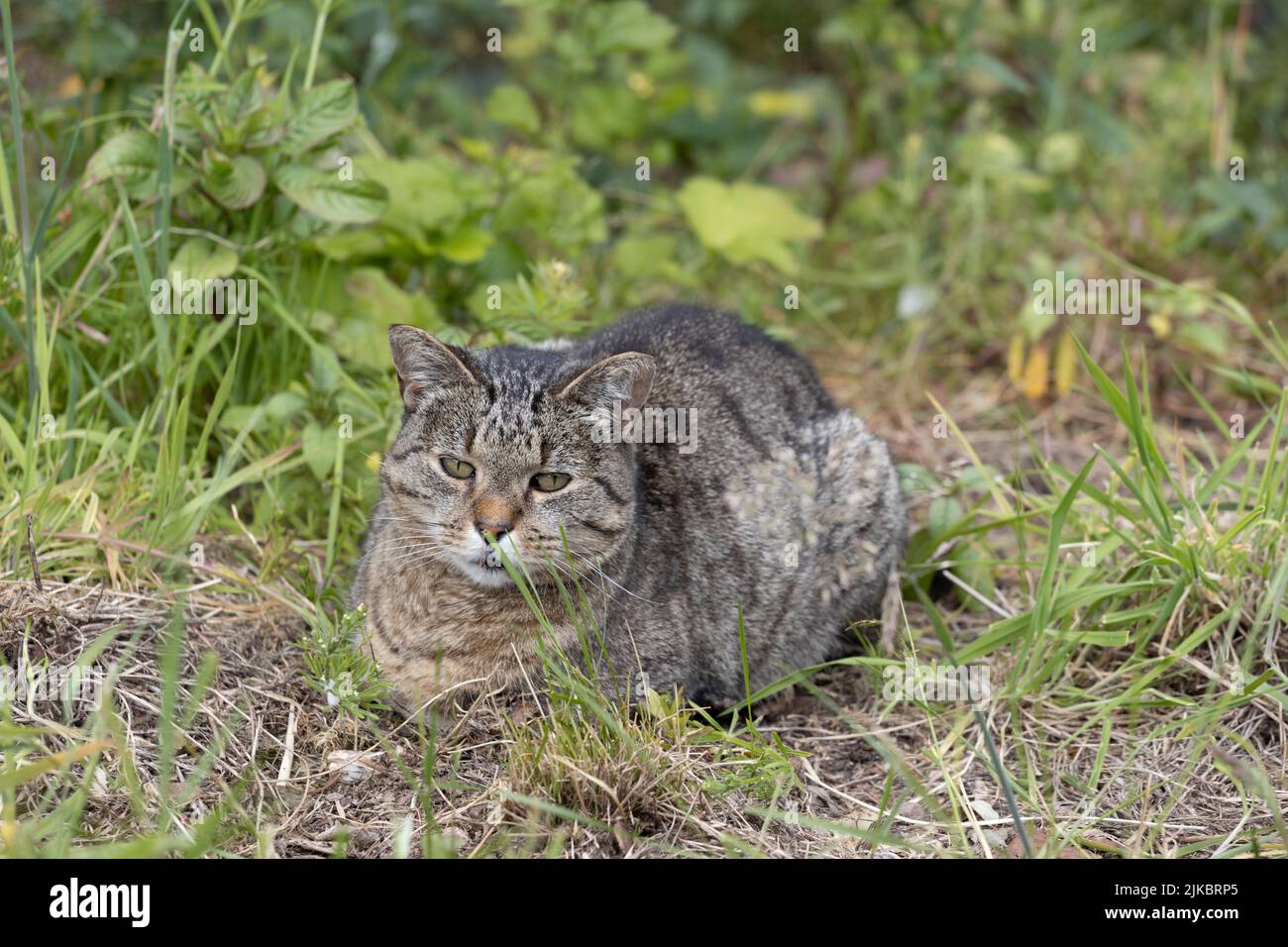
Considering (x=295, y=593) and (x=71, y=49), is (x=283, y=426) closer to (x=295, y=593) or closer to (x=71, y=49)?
(x=295, y=593)

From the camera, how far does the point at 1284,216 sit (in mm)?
5625

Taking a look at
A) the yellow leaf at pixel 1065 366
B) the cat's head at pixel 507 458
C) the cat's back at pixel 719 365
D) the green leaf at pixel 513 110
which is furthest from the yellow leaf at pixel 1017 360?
the cat's head at pixel 507 458

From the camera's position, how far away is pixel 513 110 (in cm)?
541

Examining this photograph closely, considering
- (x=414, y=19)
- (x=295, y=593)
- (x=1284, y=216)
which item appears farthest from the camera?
(x=414, y=19)

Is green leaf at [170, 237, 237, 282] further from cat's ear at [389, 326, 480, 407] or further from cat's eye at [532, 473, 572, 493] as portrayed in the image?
cat's eye at [532, 473, 572, 493]

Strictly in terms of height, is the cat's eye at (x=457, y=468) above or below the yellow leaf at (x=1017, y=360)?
below

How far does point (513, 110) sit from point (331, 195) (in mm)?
1358

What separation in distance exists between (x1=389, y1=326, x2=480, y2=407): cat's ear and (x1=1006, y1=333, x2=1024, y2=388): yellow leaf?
2.71 meters

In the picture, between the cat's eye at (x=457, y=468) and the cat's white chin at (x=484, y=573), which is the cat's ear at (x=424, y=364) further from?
the cat's white chin at (x=484, y=573)

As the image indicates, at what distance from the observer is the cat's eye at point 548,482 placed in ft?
11.3

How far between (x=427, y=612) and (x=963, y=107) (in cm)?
393

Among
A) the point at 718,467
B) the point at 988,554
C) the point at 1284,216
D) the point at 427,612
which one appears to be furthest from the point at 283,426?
the point at 1284,216

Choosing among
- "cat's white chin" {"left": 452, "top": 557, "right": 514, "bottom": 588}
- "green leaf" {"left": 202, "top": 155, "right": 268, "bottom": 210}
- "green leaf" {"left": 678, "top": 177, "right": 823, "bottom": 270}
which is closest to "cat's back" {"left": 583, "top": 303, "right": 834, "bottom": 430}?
"cat's white chin" {"left": 452, "top": 557, "right": 514, "bottom": 588}

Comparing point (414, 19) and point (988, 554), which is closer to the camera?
point (988, 554)
